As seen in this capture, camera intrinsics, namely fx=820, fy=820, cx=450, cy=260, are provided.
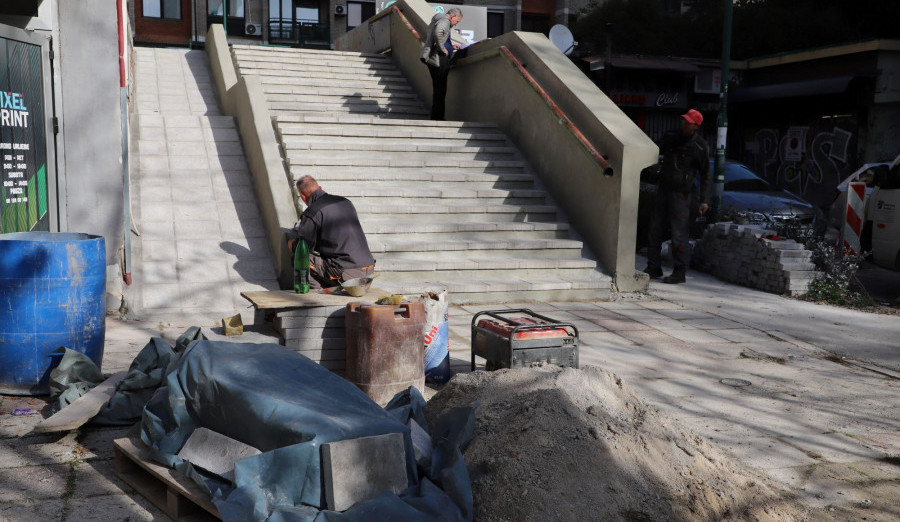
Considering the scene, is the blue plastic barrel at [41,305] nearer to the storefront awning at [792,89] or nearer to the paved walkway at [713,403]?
the paved walkway at [713,403]

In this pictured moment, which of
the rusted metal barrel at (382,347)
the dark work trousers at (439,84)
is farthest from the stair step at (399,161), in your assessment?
the rusted metal barrel at (382,347)

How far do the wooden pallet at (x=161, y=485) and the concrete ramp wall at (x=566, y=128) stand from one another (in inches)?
252

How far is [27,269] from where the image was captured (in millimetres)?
5145

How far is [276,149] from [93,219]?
2.54 meters

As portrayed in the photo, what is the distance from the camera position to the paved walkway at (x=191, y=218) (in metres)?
7.93

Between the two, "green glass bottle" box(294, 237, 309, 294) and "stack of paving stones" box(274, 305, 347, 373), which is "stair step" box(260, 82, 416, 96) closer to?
"green glass bottle" box(294, 237, 309, 294)

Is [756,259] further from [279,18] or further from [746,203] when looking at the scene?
[279,18]

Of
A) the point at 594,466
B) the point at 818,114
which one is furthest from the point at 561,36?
the point at 594,466

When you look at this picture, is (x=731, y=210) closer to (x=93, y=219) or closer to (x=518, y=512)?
(x=93, y=219)

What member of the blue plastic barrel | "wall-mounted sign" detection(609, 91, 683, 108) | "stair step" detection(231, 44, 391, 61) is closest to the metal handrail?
"stair step" detection(231, 44, 391, 61)

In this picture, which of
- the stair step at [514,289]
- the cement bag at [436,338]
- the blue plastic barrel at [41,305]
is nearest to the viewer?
the blue plastic barrel at [41,305]

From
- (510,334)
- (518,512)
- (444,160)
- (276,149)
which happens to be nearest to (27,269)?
(510,334)

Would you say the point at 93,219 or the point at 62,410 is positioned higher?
the point at 93,219

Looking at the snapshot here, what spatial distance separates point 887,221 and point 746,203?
356 centimetres
